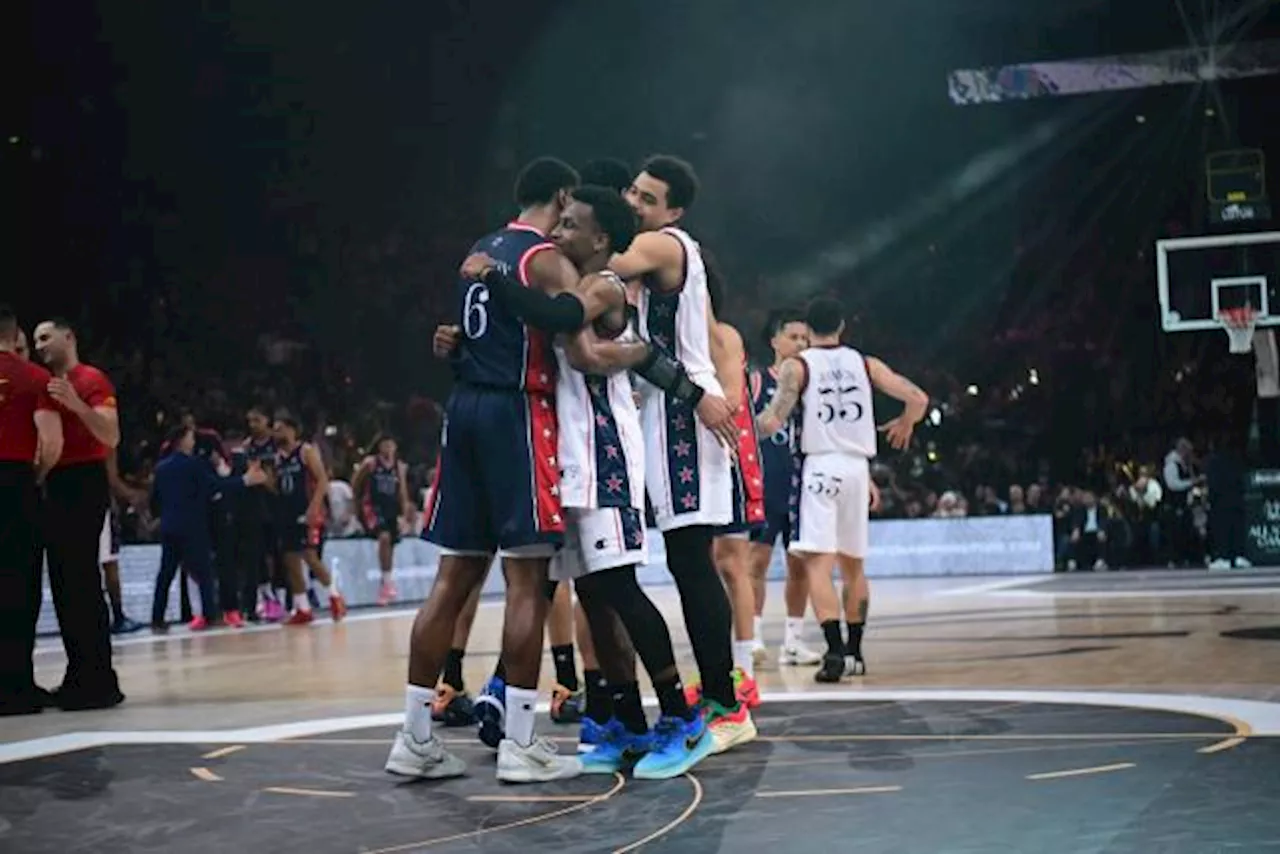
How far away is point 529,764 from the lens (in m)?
4.72

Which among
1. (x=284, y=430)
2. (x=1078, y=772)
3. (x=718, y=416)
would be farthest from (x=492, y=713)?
(x=284, y=430)

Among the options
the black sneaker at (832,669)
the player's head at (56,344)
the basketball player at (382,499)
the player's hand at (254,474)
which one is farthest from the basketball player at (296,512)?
the black sneaker at (832,669)

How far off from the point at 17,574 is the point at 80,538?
0.31m

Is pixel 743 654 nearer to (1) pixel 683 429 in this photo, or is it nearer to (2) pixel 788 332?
(1) pixel 683 429

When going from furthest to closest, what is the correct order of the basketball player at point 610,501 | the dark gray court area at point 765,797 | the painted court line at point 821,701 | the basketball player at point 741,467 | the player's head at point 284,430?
the player's head at point 284,430
the basketball player at point 741,467
the painted court line at point 821,701
the basketball player at point 610,501
the dark gray court area at point 765,797

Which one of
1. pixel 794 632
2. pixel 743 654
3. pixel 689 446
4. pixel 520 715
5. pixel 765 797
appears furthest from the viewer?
pixel 794 632

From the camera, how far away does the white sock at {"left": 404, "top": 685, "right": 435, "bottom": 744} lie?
4848mm

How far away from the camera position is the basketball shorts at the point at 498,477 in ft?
15.6

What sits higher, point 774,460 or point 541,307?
point 541,307

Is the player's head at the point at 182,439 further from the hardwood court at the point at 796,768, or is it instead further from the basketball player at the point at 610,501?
the basketball player at the point at 610,501

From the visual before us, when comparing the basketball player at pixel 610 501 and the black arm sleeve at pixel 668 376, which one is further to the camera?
the black arm sleeve at pixel 668 376

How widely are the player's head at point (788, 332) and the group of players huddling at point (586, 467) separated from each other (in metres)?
3.15

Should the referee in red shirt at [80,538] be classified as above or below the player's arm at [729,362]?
below

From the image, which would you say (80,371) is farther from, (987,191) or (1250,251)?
(987,191)
